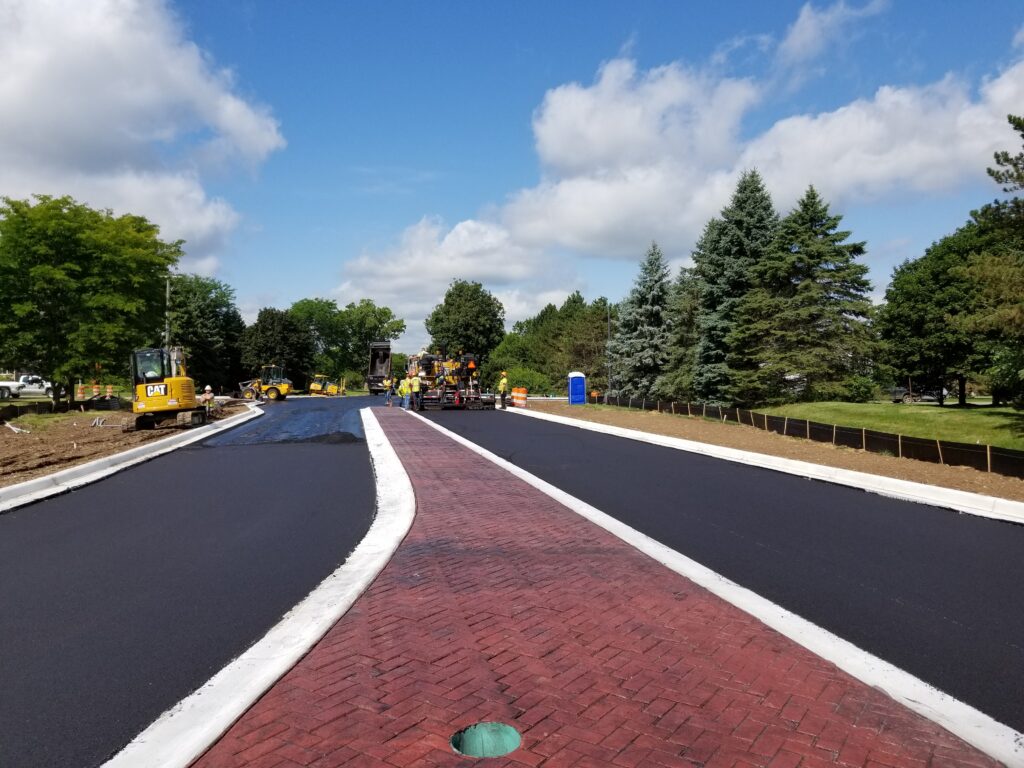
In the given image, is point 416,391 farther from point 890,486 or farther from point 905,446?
point 890,486

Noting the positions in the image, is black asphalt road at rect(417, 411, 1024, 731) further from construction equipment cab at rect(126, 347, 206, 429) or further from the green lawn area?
construction equipment cab at rect(126, 347, 206, 429)

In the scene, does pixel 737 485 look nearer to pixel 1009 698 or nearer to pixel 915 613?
pixel 915 613

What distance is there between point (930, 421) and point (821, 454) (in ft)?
39.6

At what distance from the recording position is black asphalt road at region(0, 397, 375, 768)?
140 inches

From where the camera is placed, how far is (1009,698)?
12.3ft

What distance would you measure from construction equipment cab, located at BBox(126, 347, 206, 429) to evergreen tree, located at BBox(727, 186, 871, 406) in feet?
77.7

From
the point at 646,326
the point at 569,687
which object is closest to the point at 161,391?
the point at 569,687

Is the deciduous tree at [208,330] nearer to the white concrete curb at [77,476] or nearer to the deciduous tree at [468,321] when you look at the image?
the deciduous tree at [468,321]

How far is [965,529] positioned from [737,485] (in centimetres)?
349

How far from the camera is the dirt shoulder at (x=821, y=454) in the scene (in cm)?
1110

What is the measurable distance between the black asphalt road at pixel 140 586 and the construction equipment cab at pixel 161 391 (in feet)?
34.0

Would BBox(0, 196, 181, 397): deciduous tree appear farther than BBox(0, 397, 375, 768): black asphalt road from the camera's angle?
Yes

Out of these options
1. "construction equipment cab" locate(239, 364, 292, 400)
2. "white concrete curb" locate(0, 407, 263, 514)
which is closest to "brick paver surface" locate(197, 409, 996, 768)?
"white concrete curb" locate(0, 407, 263, 514)

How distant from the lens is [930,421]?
23969 millimetres
